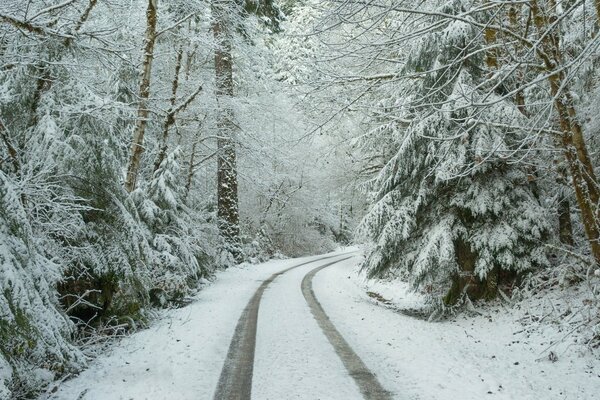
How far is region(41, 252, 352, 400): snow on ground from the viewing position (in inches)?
200

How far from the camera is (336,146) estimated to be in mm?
10922

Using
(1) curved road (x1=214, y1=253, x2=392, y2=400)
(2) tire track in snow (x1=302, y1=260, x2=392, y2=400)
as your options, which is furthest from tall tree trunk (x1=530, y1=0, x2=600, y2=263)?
(1) curved road (x1=214, y1=253, x2=392, y2=400)

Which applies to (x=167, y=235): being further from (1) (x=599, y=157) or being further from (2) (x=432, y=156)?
(1) (x=599, y=157)

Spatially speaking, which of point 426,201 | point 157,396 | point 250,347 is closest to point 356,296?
point 426,201

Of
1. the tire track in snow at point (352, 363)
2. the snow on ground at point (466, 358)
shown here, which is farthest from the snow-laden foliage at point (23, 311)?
the snow on ground at point (466, 358)

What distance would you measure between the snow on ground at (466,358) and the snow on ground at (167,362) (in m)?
2.18

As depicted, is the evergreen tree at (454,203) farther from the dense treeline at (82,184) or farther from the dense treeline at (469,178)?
the dense treeline at (82,184)

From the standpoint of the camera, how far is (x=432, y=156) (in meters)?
9.15

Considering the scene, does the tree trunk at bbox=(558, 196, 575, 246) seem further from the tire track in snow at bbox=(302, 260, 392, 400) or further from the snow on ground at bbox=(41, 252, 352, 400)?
the snow on ground at bbox=(41, 252, 352, 400)

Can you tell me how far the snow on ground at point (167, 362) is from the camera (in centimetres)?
508

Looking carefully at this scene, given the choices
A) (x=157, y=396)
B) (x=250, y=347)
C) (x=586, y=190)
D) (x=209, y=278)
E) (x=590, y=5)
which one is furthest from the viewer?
(x=209, y=278)

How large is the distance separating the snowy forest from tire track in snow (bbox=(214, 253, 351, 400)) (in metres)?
1.81

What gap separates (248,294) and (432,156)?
21.2ft

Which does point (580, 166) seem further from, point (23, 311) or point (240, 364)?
point (23, 311)
